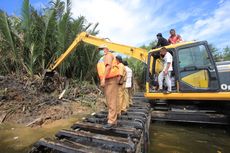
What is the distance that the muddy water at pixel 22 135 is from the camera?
4512 mm

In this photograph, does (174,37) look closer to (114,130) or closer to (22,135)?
(114,130)

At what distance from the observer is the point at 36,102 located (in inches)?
304

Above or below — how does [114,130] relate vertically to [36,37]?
below

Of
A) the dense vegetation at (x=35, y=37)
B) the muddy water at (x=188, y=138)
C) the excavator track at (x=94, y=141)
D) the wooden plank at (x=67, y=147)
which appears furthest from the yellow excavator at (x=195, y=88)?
the dense vegetation at (x=35, y=37)

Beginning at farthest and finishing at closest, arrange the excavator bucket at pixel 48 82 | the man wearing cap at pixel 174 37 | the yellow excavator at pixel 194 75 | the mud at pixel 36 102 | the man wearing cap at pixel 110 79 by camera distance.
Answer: the excavator bucket at pixel 48 82 → the man wearing cap at pixel 174 37 → the mud at pixel 36 102 → the yellow excavator at pixel 194 75 → the man wearing cap at pixel 110 79

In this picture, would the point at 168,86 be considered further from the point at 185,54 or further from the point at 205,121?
the point at 205,121

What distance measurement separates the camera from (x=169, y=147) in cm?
480

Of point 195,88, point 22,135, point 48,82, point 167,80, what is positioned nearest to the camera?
point 22,135

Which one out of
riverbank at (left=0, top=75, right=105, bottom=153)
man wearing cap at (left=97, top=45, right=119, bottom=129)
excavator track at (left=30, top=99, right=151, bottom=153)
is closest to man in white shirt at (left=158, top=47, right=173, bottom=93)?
excavator track at (left=30, top=99, right=151, bottom=153)

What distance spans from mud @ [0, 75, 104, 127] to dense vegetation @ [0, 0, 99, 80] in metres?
1.02

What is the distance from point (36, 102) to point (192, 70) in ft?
18.6

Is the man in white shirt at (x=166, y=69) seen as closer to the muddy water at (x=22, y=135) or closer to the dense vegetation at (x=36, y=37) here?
the muddy water at (x=22, y=135)

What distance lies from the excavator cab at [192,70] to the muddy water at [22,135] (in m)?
3.36

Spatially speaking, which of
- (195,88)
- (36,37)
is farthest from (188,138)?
(36,37)
